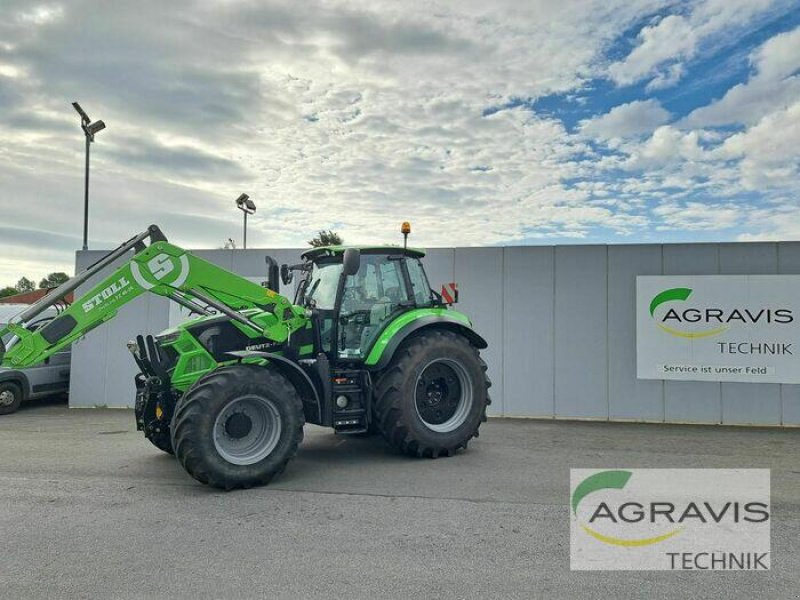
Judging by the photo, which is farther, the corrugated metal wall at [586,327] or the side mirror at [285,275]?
the corrugated metal wall at [586,327]

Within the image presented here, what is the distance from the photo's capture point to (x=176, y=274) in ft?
19.0

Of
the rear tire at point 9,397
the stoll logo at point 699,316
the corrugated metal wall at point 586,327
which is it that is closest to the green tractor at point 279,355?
the corrugated metal wall at point 586,327

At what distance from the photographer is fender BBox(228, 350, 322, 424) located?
588 centimetres

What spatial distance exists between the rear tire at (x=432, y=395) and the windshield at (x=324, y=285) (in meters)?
1.03

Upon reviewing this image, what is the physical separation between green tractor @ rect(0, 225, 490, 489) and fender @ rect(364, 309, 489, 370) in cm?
2

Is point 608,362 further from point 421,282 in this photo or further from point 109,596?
Result: point 109,596

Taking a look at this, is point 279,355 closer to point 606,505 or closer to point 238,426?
point 238,426

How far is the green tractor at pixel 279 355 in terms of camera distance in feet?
17.6

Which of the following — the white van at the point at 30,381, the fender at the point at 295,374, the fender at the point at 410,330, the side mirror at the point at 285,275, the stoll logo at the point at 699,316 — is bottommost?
the white van at the point at 30,381

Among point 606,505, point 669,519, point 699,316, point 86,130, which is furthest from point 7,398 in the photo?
point 699,316

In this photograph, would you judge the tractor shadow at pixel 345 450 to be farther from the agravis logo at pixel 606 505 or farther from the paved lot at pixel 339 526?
the agravis logo at pixel 606 505

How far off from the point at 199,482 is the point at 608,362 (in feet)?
24.2

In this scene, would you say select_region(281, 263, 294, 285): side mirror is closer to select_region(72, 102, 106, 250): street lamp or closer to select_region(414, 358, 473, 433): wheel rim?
select_region(414, 358, 473, 433): wheel rim

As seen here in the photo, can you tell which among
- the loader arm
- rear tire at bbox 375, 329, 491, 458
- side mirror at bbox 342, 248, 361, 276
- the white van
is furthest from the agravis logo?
the white van
